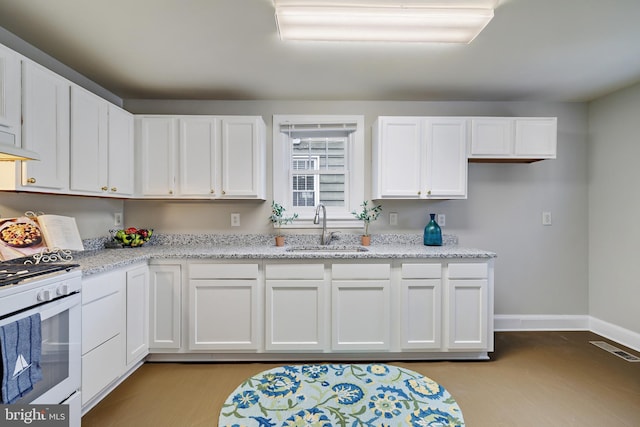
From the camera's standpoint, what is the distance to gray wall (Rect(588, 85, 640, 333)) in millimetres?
2707

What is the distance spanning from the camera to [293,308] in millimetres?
2416

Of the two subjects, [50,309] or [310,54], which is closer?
[50,309]

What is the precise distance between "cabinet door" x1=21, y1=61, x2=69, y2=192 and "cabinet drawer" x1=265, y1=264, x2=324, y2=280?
1501mm

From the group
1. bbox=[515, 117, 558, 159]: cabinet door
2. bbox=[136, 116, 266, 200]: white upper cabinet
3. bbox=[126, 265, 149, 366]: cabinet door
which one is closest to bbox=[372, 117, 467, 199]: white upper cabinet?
bbox=[515, 117, 558, 159]: cabinet door

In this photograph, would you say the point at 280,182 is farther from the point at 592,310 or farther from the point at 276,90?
the point at 592,310

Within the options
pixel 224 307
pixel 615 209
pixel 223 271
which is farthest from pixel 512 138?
pixel 224 307

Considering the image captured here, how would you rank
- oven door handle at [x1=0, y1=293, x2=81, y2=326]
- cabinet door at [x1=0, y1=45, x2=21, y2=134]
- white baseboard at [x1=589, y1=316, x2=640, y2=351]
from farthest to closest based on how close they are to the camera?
1. white baseboard at [x1=589, y1=316, x2=640, y2=351]
2. cabinet door at [x1=0, y1=45, x2=21, y2=134]
3. oven door handle at [x1=0, y1=293, x2=81, y2=326]

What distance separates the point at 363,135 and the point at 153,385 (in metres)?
2.74

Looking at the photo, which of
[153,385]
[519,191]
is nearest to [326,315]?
[153,385]

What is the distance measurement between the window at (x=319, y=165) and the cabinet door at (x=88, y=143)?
1415 millimetres

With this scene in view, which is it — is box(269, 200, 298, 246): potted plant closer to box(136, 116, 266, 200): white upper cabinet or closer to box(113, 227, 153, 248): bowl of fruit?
box(136, 116, 266, 200): white upper cabinet

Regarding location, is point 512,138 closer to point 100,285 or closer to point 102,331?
point 100,285

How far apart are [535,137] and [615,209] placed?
1.08 m

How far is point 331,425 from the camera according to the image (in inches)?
66.8
